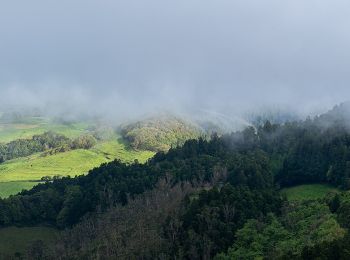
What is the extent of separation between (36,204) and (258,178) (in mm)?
80021

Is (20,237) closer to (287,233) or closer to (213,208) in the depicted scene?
(213,208)

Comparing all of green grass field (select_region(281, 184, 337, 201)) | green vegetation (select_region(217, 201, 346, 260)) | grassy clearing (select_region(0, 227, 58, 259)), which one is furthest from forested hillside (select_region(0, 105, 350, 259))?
grassy clearing (select_region(0, 227, 58, 259))

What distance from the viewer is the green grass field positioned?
152m

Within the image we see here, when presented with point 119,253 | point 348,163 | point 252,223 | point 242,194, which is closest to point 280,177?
point 348,163

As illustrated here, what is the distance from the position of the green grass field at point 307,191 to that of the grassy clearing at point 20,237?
75.7m

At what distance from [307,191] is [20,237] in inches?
3602

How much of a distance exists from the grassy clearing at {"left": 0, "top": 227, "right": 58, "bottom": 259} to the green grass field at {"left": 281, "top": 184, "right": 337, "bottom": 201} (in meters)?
75.7

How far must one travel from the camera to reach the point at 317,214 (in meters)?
109

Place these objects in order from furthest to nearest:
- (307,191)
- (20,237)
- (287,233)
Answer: (20,237) → (307,191) → (287,233)

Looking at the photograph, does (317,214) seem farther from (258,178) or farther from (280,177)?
(280,177)

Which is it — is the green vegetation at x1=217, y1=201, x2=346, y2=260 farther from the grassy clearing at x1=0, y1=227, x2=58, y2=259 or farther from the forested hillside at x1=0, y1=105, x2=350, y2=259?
the grassy clearing at x1=0, y1=227, x2=58, y2=259

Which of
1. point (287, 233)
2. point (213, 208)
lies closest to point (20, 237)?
point (213, 208)

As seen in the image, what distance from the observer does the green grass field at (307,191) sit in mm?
151562

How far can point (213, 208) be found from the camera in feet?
402
